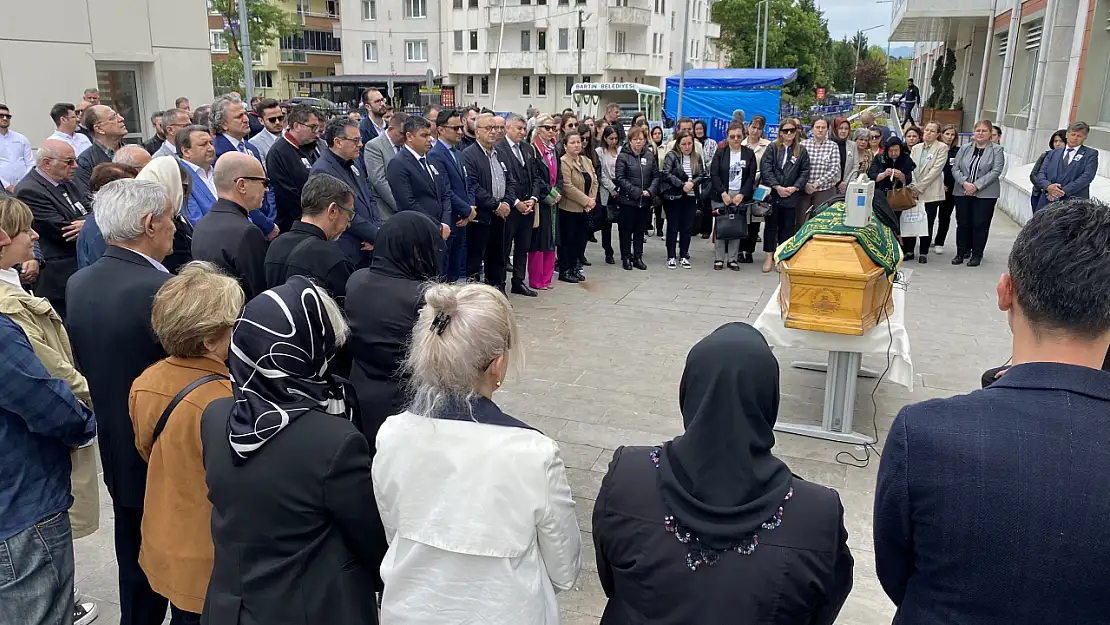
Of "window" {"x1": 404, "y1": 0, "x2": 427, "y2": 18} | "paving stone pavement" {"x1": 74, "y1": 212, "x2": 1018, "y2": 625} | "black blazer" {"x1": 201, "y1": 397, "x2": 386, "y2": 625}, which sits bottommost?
"paving stone pavement" {"x1": 74, "y1": 212, "x2": 1018, "y2": 625}

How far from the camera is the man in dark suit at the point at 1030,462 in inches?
53.4

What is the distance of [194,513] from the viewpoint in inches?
91.7

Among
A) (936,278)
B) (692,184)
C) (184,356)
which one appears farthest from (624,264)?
(184,356)

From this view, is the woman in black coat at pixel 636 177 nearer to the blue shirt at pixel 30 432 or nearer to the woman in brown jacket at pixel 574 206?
the woman in brown jacket at pixel 574 206

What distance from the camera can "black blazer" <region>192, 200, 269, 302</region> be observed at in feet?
12.8

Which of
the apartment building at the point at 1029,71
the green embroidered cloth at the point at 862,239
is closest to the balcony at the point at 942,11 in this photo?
the apartment building at the point at 1029,71

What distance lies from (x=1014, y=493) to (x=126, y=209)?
2.91 meters

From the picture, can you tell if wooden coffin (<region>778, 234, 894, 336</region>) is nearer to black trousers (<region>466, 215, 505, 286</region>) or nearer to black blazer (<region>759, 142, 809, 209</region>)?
black trousers (<region>466, 215, 505, 286</region>)

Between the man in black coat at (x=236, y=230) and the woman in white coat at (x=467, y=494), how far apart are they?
237 centimetres

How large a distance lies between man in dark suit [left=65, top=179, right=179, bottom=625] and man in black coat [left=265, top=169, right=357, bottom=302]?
2.75 feet

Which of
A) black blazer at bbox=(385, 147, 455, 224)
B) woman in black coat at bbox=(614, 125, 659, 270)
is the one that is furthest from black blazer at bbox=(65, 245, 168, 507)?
woman in black coat at bbox=(614, 125, 659, 270)

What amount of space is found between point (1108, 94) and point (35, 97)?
15.9 m

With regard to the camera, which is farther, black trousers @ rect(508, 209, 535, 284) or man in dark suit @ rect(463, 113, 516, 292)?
black trousers @ rect(508, 209, 535, 284)

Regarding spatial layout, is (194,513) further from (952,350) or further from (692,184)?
(692,184)
